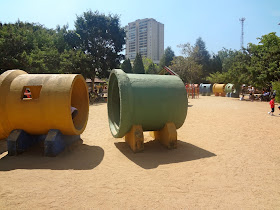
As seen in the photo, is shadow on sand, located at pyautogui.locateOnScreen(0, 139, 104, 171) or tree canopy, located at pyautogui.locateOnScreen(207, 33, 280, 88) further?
tree canopy, located at pyautogui.locateOnScreen(207, 33, 280, 88)

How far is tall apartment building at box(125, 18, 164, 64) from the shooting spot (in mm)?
116000

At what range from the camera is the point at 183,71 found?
4484 centimetres

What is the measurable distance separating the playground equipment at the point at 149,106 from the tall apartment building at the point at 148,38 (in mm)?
110802

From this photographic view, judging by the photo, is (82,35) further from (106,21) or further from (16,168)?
(16,168)

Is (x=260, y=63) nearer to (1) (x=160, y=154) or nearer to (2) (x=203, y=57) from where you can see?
(1) (x=160, y=154)

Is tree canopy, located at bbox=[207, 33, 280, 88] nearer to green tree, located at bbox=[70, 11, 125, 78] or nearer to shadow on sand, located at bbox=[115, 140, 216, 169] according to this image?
green tree, located at bbox=[70, 11, 125, 78]

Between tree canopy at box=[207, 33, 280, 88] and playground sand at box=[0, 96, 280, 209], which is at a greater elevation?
tree canopy at box=[207, 33, 280, 88]

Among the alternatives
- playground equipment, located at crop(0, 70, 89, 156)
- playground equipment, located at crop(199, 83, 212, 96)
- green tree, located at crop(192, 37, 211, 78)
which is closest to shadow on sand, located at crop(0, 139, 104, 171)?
playground equipment, located at crop(0, 70, 89, 156)

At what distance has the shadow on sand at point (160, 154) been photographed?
17.7 feet

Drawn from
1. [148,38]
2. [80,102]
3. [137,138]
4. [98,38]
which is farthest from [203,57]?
[148,38]

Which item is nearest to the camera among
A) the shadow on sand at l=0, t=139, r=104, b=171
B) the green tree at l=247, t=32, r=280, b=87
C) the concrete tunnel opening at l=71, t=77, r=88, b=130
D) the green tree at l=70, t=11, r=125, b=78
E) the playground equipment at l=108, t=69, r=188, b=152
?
the shadow on sand at l=0, t=139, r=104, b=171

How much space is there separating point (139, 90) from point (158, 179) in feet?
8.43

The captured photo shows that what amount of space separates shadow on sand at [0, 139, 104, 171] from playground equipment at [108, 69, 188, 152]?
3.16 feet

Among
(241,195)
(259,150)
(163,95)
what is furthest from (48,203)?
(259,150)
